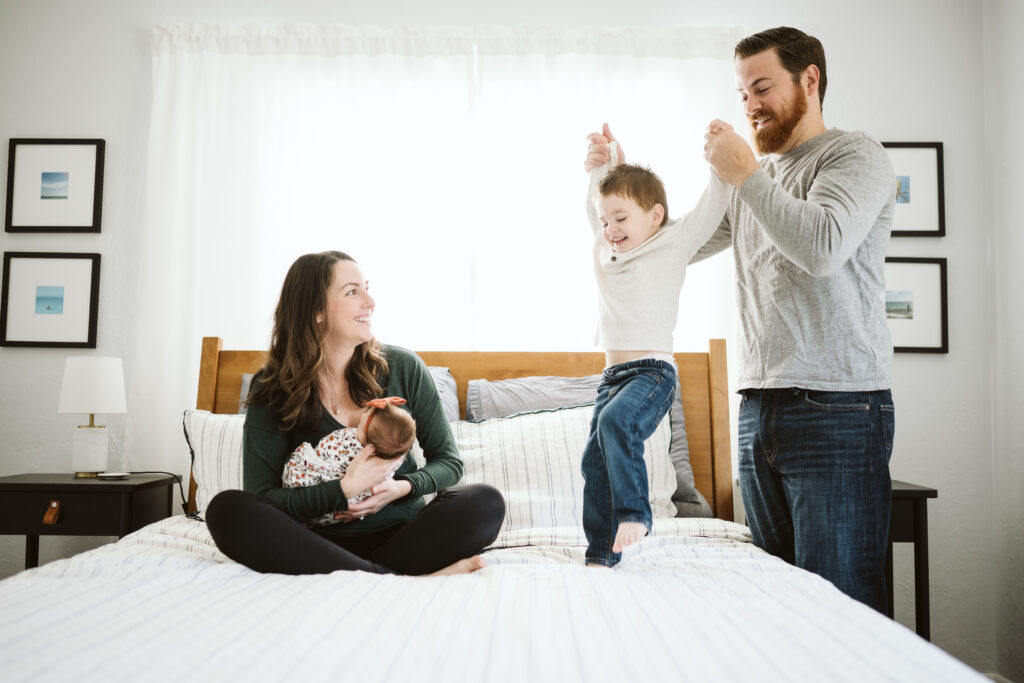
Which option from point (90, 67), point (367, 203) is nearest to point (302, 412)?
point (367, 203)

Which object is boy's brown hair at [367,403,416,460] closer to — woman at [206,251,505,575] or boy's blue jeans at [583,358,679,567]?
woman at [206,251,505,575]

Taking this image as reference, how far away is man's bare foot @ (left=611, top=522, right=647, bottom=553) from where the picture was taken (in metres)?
1.43

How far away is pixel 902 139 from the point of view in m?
2.80

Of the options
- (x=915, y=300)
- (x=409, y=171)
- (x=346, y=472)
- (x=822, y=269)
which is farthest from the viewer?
(x=409, y=171)

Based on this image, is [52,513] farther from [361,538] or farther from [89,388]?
[361,538]

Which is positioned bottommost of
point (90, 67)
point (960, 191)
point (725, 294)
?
point (725, 294)

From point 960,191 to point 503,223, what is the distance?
5.79 ft

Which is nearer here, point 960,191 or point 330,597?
point 330,597

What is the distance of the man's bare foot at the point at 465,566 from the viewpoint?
5.10 ft

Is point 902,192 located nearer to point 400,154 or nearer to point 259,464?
point 400,154

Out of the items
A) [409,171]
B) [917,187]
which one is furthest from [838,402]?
[409,171]

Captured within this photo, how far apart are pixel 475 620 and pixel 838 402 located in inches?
32.0

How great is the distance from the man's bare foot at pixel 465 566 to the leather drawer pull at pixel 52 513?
1453mm

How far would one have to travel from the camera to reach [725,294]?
2773 millimetres
